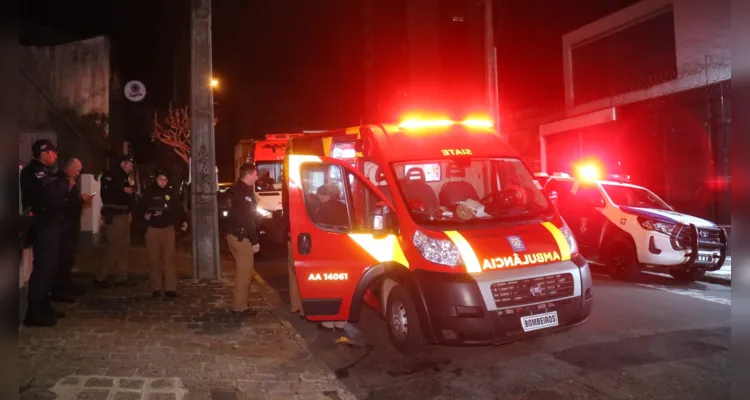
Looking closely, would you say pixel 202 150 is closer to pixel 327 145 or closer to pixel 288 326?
pixel 327 145

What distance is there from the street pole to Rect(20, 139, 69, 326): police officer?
10.0 feet

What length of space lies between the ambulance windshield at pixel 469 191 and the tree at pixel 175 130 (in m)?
29.8

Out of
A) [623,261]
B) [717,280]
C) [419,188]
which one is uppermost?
[419,188]

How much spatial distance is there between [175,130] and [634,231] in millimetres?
31736

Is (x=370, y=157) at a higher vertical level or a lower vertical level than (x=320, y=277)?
higher

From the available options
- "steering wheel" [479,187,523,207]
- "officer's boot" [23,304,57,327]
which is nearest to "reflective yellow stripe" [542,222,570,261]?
"steering wheel" [479,187,523,207]

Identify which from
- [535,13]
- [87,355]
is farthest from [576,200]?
[535,13]

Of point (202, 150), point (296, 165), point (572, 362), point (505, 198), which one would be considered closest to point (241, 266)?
point (296, 165)

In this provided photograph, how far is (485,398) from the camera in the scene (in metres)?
4.52

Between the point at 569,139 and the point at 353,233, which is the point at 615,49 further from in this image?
the point at 353,233

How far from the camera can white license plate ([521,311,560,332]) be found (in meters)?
5.05

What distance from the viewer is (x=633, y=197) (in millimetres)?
10547

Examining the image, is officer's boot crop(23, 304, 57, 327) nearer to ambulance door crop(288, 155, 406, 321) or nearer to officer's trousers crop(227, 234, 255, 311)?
officer's trousers crop(227, 234, 255, 311)

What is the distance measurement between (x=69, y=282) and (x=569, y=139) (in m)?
18.3
